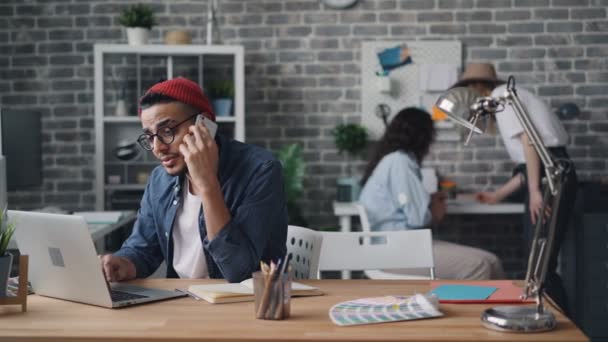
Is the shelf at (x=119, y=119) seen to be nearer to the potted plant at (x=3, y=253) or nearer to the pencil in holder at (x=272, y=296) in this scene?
the potted plant at (x=3, y=253)

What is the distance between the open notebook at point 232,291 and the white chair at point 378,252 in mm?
610

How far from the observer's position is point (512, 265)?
4812 millimetres

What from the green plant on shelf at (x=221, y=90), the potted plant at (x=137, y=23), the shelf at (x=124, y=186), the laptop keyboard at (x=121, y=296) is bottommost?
the shelf at (x=124, y=186)

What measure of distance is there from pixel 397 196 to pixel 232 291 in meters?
1.97

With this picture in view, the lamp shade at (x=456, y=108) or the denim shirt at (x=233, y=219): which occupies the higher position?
the lamp shade at (x=456, y=108)

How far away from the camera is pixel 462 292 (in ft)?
5.56

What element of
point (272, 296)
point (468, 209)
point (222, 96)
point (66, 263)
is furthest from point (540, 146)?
point (222, 96)

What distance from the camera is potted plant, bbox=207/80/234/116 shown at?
4406 millimetres

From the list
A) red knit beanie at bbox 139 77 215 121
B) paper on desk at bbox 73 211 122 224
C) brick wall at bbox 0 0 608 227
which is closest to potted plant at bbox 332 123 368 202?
brick wall at bbox 0 0 608 227

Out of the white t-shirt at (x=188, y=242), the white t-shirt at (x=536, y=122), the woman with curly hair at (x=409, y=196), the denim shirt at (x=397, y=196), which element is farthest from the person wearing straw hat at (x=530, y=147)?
the white t-shirt at (x=188, y=242)

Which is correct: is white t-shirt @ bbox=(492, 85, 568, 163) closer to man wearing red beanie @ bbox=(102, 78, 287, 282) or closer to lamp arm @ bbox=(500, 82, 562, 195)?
man wearing red beanie @ bbox=(102, 78, 287, 282)

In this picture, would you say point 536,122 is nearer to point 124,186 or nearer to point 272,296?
point 124,186

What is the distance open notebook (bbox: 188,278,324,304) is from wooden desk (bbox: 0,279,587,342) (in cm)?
2

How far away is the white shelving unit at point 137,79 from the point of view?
4.34m
